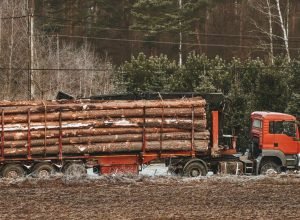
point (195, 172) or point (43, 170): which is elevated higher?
point (43, 170)

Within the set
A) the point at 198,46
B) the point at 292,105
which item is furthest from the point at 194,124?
the point at 198,46

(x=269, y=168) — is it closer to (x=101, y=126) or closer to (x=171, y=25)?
(x=101, y=126)

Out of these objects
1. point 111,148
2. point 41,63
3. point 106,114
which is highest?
point 41,63

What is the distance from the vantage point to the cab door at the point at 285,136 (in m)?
24.9

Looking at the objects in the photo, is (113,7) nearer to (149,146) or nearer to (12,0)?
(12,0)

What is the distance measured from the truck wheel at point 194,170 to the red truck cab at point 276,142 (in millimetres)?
2470

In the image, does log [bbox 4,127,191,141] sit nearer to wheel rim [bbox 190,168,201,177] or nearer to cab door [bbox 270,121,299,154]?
wheel rim [bbox 190,168,201,177]

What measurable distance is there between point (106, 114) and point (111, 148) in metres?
1.28

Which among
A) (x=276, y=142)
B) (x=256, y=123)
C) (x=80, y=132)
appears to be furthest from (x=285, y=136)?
(x=80, y=132)

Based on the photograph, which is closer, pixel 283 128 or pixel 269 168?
pixel 283 128

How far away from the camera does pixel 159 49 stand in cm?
6312

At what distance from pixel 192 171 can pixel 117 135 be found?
319 cm

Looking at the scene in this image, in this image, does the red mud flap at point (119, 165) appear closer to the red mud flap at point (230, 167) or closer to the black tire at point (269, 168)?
the red mud flap at point (230, 167)

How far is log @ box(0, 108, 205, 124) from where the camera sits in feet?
74.7
